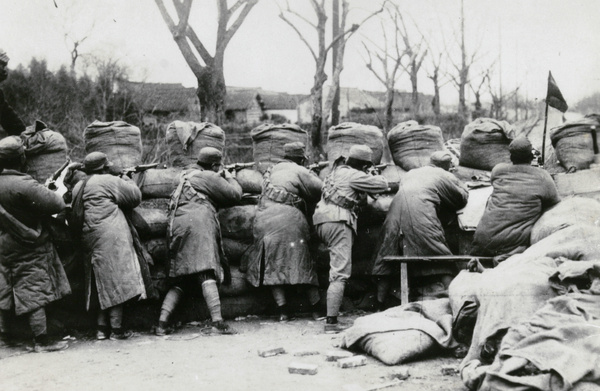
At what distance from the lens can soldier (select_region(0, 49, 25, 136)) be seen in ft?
21.1

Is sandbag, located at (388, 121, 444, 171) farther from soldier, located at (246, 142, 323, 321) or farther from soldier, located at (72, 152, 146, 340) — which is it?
soldier, located at (72, 152, 146, 340)

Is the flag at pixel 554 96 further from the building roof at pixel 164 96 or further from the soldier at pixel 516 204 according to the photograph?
the building roof at pixel 164 96

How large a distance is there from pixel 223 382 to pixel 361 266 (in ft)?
9.42

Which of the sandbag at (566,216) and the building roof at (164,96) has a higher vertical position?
the building roof at (164,96)

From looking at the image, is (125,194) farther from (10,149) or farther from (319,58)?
(319,58)

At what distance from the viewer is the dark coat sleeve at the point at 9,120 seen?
6438mm

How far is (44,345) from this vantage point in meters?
5.66

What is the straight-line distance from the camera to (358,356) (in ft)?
16.0

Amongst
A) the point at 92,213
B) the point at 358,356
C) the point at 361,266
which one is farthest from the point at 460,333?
the point at 92,213

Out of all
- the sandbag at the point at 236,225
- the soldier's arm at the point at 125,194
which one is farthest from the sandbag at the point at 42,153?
the sandbag at the point at 236,225

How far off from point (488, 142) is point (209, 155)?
124 inches

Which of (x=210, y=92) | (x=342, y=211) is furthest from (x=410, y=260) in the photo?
(x=210, y=92)

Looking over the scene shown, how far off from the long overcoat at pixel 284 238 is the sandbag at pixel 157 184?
94 centimetres

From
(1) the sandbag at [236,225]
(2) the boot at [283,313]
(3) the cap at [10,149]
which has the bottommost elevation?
(2) the boot at [283,313]
